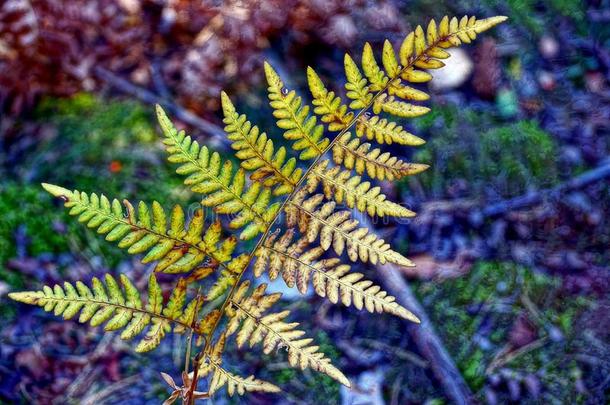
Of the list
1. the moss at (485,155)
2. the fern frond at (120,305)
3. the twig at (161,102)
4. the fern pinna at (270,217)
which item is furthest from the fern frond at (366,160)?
the twig at (161,102)

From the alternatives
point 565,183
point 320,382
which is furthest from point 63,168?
point 565,183

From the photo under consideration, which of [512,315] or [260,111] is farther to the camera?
[260,111]

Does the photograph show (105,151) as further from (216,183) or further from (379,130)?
(379,130)

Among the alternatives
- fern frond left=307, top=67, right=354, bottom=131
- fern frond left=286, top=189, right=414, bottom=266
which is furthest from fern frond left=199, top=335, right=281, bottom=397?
fern frond left=307, top=67, right=354, bottom=131

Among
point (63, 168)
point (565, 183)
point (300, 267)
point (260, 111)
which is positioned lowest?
point (63, 168)

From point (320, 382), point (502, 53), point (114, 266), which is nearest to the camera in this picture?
point (320, 382)

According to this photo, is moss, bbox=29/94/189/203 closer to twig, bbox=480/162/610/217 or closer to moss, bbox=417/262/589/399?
moss, bbox=417/262/589/399

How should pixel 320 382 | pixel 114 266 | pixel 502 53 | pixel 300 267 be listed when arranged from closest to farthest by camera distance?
pixel 300 267 < pixel 320 382 < pixel 114 266 < pixel 502 53

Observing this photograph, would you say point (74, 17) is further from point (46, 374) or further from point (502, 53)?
point (502, 53)
